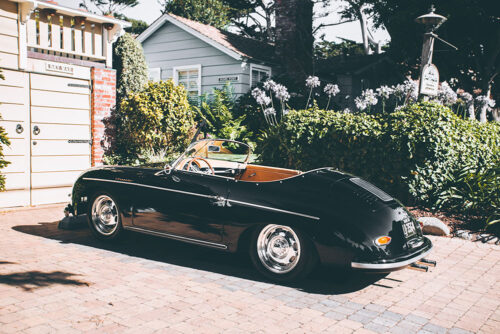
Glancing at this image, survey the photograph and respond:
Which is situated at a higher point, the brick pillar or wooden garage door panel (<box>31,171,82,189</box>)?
the brick pillar

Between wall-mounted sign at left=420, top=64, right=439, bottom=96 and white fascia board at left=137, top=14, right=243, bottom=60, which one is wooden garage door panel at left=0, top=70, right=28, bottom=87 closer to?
wall-mounted sign at left=420, top=64, right=439, bottom=96

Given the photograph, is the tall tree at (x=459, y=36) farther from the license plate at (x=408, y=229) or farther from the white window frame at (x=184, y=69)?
the license plate at (x=408, y=229)

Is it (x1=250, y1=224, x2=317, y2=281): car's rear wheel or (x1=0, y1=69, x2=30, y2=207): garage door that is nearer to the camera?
(x1=250, y1=224, x2=317, y2=281): car's rear wheel

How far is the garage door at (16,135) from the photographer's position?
815 centimetres

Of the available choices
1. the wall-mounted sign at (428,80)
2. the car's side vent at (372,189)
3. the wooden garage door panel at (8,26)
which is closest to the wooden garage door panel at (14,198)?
the wooden garage door panel at (8,26)

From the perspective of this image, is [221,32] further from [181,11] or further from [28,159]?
[28,159]

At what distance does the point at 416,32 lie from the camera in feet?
53.8

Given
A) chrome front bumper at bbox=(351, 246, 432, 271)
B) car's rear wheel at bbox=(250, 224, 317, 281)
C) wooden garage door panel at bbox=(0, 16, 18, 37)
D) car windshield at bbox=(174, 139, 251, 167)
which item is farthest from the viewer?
wooden garage door panel at bbox=(0, 16, 18, 37)

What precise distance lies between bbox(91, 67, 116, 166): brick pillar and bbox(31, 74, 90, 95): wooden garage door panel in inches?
9.0

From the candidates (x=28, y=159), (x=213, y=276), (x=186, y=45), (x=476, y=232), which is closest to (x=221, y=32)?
(x=186, y=45)

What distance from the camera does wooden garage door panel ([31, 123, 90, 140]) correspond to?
875cm

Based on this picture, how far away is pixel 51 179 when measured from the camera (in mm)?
8930

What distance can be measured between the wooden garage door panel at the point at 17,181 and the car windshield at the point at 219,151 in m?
4.49

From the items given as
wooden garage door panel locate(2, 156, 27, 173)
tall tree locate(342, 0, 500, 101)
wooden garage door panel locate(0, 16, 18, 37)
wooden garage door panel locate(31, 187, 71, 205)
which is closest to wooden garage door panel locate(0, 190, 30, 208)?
wooden garage door panel locate(31, 187, 71, 205)
